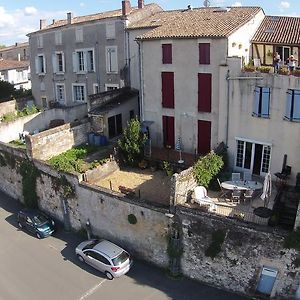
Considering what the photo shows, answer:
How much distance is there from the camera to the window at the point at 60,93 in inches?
1690

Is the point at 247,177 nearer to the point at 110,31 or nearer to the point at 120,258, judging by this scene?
the point at 120,258

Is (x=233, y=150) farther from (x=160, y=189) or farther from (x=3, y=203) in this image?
(x=3, y=203)

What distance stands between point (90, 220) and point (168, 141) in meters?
8.72

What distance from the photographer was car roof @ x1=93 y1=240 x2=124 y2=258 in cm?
2300

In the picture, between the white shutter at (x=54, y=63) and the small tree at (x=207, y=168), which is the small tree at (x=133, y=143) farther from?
the white shutter at (x=54, y=63)

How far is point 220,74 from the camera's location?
25.9 meters

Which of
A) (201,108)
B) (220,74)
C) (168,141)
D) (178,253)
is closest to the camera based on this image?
(178,253)

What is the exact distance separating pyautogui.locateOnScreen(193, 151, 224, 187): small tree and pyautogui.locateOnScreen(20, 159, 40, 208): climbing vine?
40.7 ft

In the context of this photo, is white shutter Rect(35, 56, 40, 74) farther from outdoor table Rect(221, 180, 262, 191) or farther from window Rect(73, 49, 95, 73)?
outdoor table Rect(221, 180, 262, 191)

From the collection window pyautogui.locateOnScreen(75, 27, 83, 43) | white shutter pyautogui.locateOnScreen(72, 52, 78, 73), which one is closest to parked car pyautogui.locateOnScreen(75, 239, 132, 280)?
white shutter pyautogui.locateOnScreen(72, 52, 78, 73)

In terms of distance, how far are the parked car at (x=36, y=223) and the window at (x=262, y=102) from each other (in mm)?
15641

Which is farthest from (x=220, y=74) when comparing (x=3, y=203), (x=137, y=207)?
(x=3, y=203)

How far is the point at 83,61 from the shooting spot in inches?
1565

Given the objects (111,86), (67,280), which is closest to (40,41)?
(111,86)
